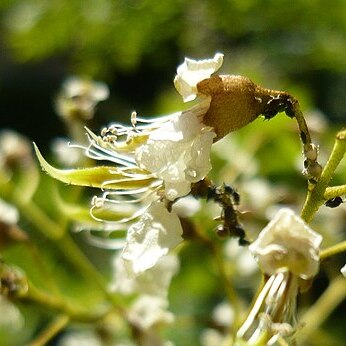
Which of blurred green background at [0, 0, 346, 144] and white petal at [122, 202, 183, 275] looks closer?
white petal at [122, 202, 183, 275]

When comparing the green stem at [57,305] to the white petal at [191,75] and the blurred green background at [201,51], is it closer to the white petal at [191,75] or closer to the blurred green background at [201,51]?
the blurred green background at [201,51]

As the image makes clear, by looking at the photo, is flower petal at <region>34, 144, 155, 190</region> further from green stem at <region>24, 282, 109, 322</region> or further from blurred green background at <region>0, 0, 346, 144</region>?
blurred green background at <region>0, 0, 346, 144</region>

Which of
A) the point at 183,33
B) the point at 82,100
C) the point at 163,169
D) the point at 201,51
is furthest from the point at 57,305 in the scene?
the point at 201,51

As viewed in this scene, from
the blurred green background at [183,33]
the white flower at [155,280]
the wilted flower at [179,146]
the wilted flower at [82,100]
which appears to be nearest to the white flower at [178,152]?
the wilted flower at [179,146]

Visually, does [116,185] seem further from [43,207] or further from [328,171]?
[43,207]

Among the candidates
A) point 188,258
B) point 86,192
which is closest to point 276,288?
point 188,258

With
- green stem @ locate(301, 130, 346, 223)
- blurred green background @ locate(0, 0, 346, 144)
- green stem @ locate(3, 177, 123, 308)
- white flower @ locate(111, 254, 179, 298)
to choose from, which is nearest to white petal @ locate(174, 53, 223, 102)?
green stem @ locate(301, 130, 346, 223)
